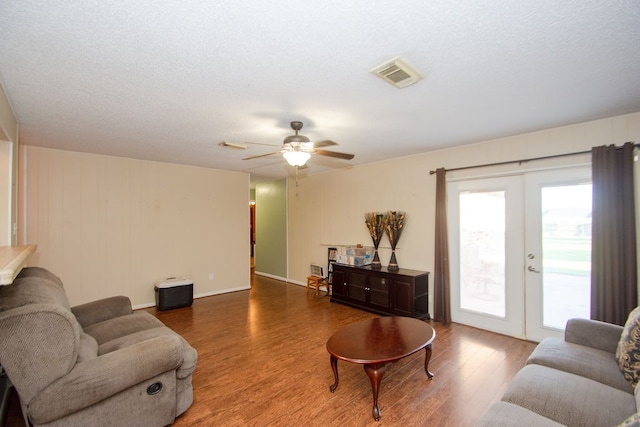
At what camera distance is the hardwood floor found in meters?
2.17

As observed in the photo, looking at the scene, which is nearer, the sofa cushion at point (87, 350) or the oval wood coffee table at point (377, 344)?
the sofa cushion at point (87, 350)

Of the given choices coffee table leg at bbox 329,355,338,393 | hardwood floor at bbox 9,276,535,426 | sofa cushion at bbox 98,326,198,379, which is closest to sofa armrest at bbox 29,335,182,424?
sofa cushion at bbox 98,326,198,379

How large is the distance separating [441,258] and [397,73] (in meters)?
2.88

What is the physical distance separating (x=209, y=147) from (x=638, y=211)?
4.85 metres

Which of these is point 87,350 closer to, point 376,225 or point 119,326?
point 119,326

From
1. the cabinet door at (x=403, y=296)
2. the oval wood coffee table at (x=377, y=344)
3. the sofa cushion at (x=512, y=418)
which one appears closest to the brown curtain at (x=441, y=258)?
the cabinet door at (x=403, y=296)

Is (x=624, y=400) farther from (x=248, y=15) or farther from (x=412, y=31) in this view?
(x=248, y=15)

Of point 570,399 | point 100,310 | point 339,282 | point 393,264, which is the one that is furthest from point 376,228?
point 100,310

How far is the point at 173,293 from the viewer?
15.8ft

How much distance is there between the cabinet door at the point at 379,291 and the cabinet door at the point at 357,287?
0.42 feet

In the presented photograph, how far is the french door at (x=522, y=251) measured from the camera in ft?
10.5

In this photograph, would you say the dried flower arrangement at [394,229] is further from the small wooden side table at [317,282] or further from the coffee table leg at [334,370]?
the coffee table leg at [334,370]

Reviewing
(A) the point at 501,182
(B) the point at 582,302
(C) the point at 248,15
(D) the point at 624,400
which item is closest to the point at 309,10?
(C) the point at 248,15

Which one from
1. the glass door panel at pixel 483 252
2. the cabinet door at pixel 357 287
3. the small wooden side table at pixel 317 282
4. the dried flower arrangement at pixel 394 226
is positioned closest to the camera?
the glass door panel at pixel 483 252
